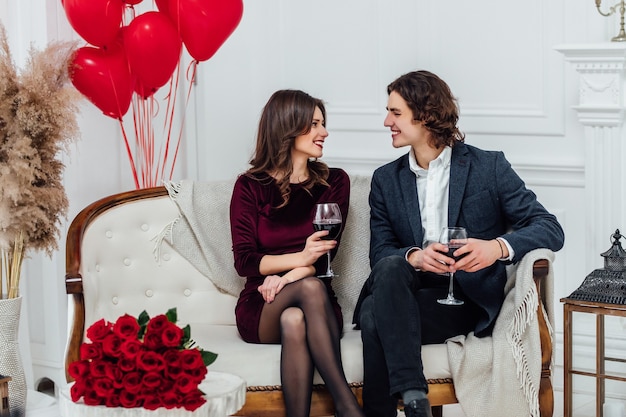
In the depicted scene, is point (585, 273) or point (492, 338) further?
point (585, 273)

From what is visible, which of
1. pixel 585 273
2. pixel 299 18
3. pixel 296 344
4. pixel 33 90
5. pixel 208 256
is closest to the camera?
pixel 296 344

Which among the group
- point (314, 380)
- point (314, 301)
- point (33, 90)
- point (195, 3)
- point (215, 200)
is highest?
point (195, 3)

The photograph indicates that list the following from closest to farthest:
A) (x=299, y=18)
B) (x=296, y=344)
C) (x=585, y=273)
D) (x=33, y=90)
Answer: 1. (x=296, y=344)
2. (x=33, y=90)
3. (x=585, y=273)
4. (x=299, y=18)

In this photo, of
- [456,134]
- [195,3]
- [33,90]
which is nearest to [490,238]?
[456,134]

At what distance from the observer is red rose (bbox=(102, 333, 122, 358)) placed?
1957mm

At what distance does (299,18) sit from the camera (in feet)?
13.0

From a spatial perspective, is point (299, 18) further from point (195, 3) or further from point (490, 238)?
point (490, 238)

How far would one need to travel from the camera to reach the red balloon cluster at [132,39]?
3.11 m

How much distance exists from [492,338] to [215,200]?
1015 millimetres

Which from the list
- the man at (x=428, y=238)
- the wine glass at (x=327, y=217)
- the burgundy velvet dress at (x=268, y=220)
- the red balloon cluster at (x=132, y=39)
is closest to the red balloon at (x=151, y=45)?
the red balloon cluster at (x=132, y=39)

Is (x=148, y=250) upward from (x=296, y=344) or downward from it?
upward

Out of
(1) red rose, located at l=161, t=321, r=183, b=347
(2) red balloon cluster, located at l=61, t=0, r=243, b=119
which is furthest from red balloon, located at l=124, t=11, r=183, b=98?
(1) red rose, located at l=161, t=321, r=183, b=347

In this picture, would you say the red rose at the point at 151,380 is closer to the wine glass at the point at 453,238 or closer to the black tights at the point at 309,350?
the black tights at the point at 309,350

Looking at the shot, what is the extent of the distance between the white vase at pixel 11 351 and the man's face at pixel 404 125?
1262 mm
